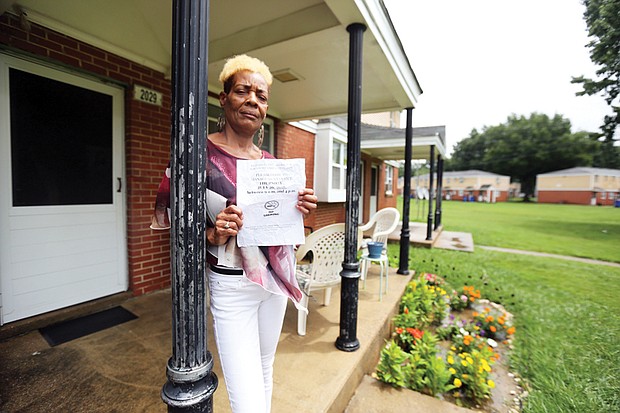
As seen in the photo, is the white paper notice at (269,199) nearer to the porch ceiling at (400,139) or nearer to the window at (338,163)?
the window at (338,163)

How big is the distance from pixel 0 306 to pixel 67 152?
1367mm

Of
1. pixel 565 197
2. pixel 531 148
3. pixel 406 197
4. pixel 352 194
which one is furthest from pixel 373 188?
pixel 531 148

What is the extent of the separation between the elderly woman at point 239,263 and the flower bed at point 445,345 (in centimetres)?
152

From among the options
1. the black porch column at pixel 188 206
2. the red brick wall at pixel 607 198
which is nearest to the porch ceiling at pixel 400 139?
the black porch column at pixel 188 206

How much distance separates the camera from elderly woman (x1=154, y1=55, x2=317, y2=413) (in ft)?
3.75

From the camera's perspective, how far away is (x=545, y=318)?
12.8ft

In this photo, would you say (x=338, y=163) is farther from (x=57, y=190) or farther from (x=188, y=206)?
(x=188, y=206)

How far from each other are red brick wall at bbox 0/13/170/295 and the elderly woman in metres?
2.40

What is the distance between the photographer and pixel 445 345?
3.37m

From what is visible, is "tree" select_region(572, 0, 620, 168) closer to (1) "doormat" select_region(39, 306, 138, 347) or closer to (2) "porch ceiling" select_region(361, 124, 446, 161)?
(2) "porch ceiling" select_region(361, 124, 446, 161)

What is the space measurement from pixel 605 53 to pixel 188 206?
12600 mm

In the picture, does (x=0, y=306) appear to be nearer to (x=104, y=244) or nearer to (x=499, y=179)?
(x=104, y=244)

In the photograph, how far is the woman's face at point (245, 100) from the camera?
1.18 meters

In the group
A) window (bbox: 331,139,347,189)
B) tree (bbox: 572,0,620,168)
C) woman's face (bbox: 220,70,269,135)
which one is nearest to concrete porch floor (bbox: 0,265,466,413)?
woman's face (bbox: 220,70,269,135)
